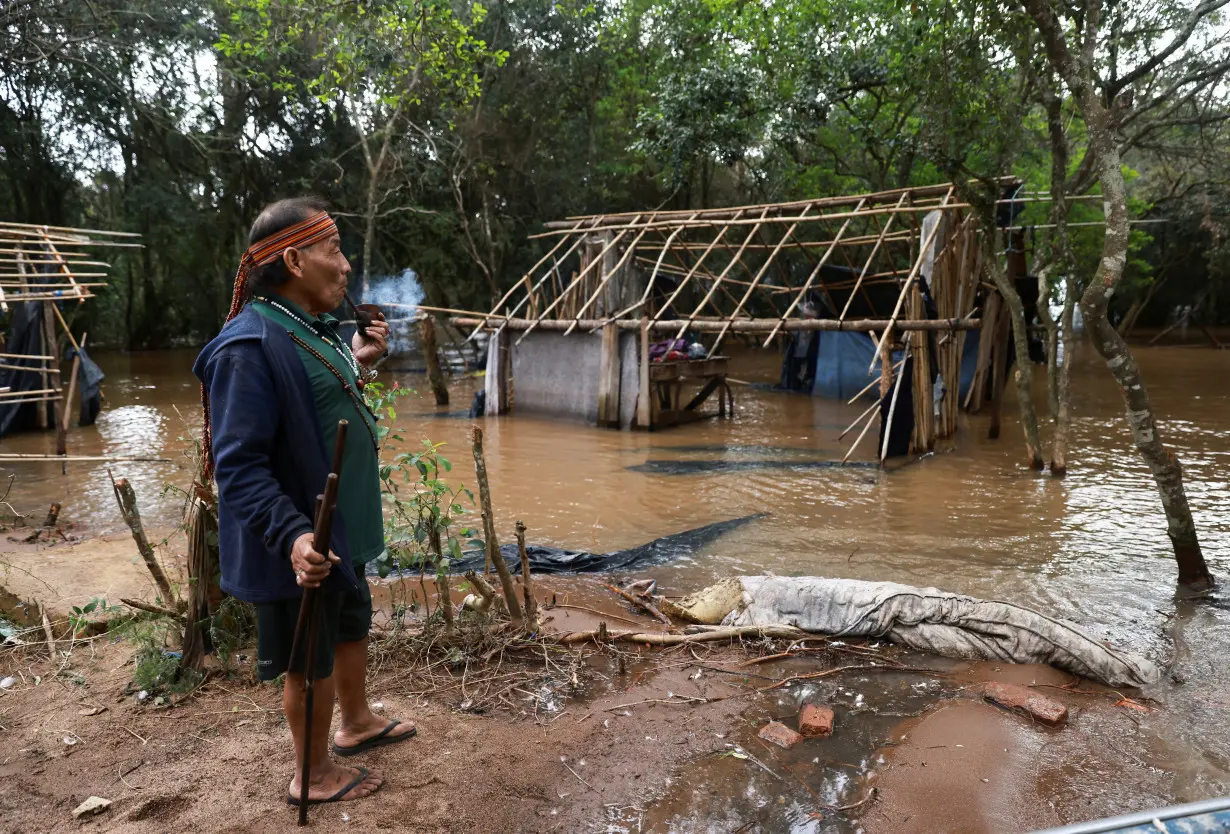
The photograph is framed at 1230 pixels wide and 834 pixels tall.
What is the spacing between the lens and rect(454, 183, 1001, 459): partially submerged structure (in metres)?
9.41

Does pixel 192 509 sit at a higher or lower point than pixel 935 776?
higher

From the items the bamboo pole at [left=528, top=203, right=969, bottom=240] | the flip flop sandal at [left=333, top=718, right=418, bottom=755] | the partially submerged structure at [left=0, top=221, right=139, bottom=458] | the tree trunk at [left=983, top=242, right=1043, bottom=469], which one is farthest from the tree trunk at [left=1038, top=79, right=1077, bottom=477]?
the partially submerged structure at [left=0, top=221, right=139, bottom=458]

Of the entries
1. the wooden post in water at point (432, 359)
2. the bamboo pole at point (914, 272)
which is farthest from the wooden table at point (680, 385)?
the wooden post in water at point (432, 359)

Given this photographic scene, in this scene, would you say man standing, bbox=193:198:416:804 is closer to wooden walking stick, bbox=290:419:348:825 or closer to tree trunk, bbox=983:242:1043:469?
wooden walking stick, bbox=290:419:348:825

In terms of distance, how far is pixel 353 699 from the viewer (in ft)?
8.97

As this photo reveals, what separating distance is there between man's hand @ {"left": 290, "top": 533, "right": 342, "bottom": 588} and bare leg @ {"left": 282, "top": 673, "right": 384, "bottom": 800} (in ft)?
1.46

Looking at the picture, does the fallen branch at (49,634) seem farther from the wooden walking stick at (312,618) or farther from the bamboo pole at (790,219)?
→ the bamboo pole at (790,219)

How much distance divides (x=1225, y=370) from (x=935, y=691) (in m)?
17.3

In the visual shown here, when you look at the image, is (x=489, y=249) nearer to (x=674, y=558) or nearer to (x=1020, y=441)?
(x=1020, y=441)

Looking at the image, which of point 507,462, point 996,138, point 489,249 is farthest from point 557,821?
point 489,249

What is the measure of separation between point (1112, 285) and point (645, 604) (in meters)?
3.15

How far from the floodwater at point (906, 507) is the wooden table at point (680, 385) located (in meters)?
0.51

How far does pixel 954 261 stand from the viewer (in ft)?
34.7

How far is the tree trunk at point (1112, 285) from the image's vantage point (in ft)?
15.0
